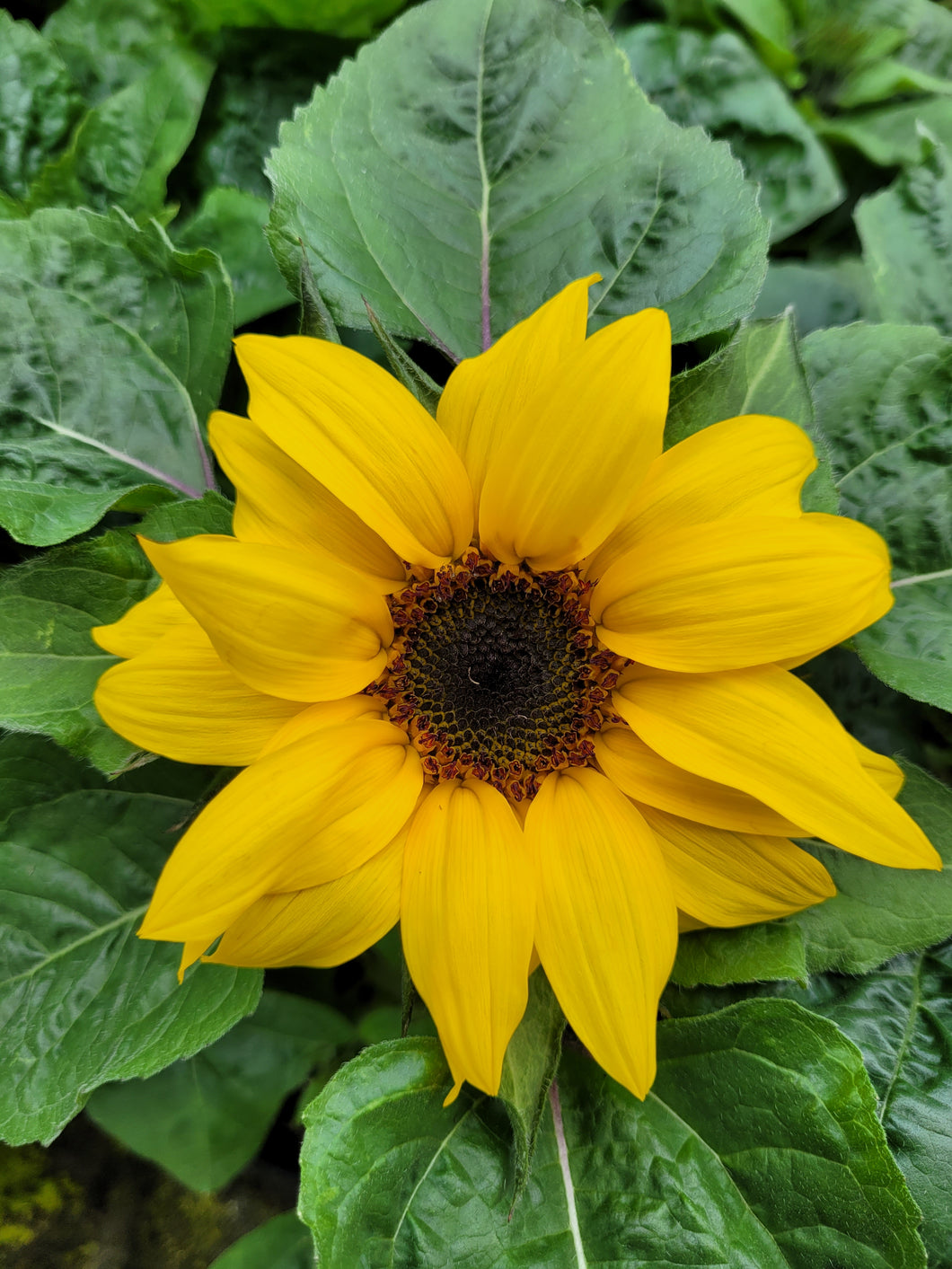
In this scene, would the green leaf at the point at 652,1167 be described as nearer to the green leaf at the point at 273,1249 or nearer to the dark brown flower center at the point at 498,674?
the dark brown flower center at the point at 498,674

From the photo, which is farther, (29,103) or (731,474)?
(29,103)

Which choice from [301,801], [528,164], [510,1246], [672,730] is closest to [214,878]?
[301,801]

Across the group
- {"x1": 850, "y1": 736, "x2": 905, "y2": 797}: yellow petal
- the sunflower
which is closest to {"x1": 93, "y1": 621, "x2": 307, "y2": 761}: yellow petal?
the sunflower

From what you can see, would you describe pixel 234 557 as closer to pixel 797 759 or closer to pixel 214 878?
pixel 214 878

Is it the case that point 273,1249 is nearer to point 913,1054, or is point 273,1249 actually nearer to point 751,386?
point 913,1054

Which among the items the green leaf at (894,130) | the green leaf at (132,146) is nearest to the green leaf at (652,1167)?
the green leaf at (132,146)

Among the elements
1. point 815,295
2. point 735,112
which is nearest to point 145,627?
point 815,295
